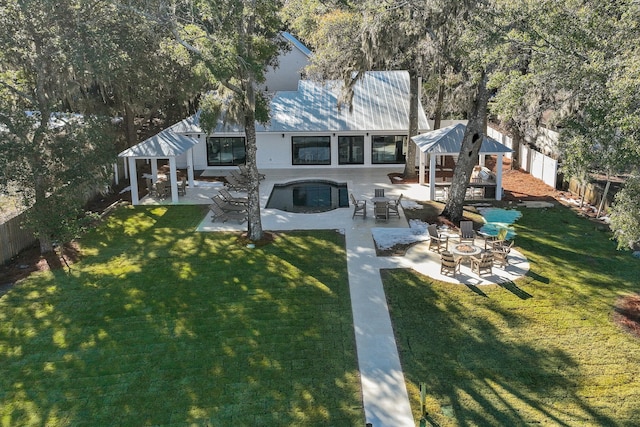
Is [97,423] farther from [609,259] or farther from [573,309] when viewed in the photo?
[609,259]

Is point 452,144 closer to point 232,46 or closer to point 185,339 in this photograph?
point 232,46

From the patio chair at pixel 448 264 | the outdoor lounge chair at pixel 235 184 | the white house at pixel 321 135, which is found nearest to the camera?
the patio chair at pixel 448 264

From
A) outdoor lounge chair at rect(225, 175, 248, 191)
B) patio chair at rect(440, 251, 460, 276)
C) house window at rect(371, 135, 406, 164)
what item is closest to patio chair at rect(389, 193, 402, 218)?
patio chair at rect(440, 251, 460, 276)

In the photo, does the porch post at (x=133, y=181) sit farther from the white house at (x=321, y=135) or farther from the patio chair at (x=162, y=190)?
the white house at (x=321, y=135)

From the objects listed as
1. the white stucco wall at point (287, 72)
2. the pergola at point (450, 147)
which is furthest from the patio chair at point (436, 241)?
the white stucco wall at point (287, 72)

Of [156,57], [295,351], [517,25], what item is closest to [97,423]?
[295,351]
